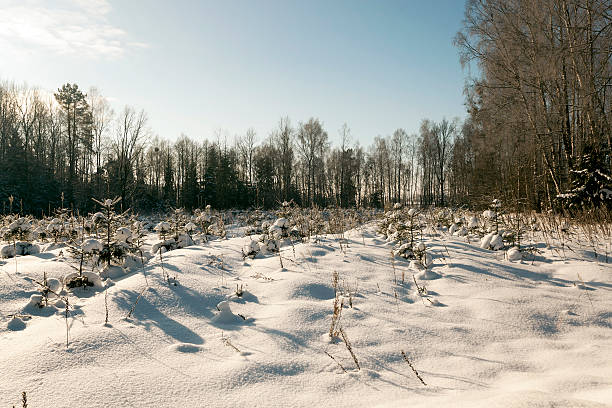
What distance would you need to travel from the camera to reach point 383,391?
1729 mm

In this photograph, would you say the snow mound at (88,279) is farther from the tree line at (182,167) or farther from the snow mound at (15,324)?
the tree line at (182,167)

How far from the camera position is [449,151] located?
38531mm

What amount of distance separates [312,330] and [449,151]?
4113cm

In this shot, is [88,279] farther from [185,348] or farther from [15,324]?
[185,348]

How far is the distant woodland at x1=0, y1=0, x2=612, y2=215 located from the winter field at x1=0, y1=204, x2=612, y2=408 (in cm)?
387

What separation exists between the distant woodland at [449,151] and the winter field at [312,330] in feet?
12.7

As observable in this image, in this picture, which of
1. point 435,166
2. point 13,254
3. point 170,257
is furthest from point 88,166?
point 435,166

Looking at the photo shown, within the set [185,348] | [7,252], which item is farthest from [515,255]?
[7,252]

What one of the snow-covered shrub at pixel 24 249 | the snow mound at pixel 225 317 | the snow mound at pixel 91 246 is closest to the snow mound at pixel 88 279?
the snow mound at pixel 91 246

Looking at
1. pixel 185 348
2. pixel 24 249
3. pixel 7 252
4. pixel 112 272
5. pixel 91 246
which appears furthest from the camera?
pixel 24 249

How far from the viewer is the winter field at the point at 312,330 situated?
1676mm

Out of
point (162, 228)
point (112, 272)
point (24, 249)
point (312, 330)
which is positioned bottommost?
point (312, 330)

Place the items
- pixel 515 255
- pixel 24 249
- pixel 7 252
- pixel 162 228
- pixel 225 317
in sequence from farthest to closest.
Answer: pixel 162 228
pixel 24 249
pixel 7 252
pixel 515 255
pixel 225 317

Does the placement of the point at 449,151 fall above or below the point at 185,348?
above
